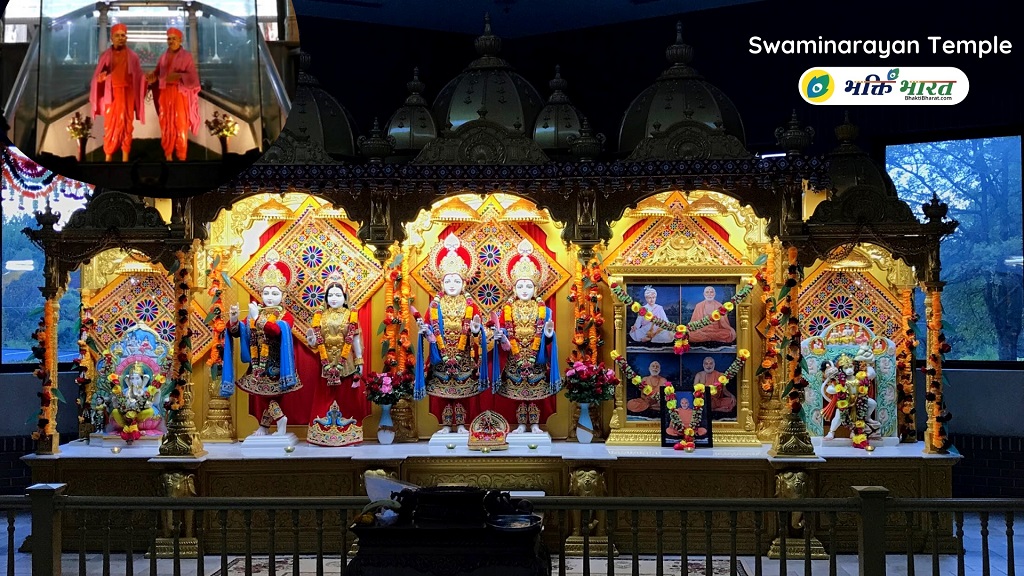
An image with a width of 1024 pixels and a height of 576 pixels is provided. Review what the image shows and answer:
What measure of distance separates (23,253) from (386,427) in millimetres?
4283

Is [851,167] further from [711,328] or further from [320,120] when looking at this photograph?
[320,120]

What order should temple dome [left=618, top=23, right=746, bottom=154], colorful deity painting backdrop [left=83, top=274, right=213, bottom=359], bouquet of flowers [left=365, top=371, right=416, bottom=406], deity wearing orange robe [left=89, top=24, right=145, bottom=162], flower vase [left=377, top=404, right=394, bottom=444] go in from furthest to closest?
1. temple dome [left=618, top=23, right=746, bottom=154]
2. colorful deity painting backdrop [left=83, top=274, right=213, bottom=359]
3. flower vase [left=377, top=404, right=394, bottom=444]
4. bouquet of flowers [left=365, top=371, right=416, bottom=406]
5. deity wearing orange robe [left=89, top=24, right=145, bottom=162]

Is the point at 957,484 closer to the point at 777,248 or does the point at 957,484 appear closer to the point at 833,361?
the point at 833,361

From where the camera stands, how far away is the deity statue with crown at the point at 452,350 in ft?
32.2

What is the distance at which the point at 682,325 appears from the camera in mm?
9727

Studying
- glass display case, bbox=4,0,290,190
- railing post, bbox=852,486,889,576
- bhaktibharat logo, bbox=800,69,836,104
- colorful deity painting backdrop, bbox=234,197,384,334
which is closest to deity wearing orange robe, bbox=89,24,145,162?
glass display case, bbox=4,0,290,190

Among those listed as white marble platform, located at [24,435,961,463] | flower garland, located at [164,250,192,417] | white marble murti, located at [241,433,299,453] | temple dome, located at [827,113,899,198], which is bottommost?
white marble platform, located at [24,435,961,463]

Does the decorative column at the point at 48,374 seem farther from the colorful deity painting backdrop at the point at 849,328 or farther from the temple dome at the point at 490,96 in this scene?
the colorful deity painting backdrop at the point at 849,328

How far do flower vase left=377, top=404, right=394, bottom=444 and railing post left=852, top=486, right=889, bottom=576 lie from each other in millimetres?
4997

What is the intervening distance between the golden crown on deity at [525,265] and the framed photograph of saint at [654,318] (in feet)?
2.74

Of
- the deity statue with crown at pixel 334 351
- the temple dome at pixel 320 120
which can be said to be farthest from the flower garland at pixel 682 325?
the temple dome at pixel 320 120

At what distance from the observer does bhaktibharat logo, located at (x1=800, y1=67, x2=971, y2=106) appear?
11000 millimetres

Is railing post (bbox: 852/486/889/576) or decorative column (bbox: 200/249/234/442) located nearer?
railing post (bbox: 852/486/889/576)

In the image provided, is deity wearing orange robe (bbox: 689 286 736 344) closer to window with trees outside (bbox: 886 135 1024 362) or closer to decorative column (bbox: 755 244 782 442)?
decorative column (bbox: 755 244 782 442)
